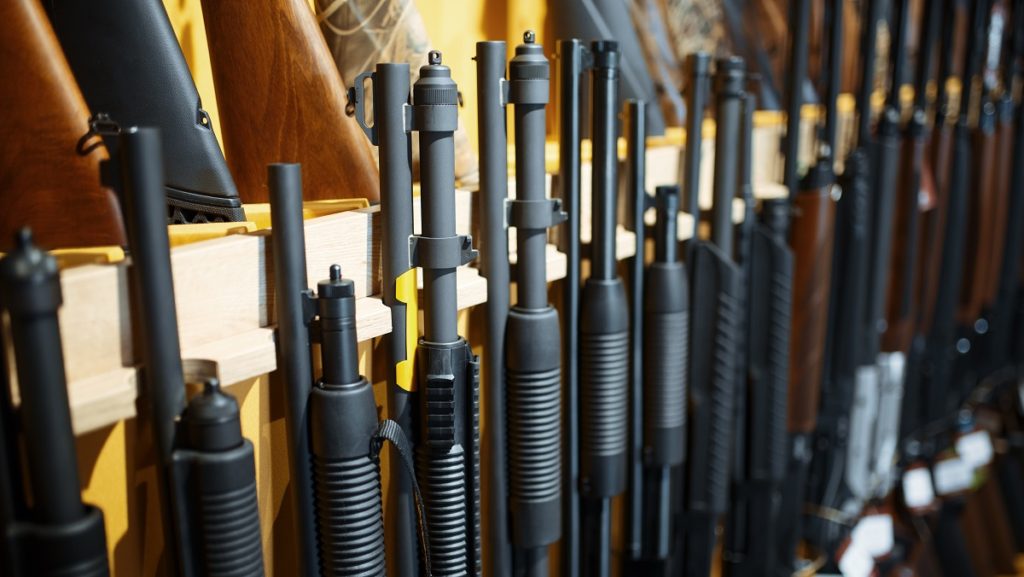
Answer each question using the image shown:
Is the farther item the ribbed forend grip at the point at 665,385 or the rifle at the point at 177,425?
the ribbed forend grip at the point at 665,385

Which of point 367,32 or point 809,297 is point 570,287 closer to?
point 367,32

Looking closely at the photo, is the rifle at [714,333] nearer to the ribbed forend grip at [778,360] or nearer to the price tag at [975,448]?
the ribbed forend grip at [778,360]

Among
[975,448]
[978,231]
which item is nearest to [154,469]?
[978,231]

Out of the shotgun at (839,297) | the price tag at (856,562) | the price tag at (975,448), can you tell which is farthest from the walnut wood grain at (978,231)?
the price tag at (856,562)

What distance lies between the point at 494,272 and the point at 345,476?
0.25 m

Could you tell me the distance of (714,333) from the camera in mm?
1103

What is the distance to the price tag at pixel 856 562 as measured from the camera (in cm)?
147

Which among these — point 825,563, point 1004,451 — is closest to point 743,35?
point 825,563

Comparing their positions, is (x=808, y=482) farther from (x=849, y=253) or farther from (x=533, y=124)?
(x=533, y=124)

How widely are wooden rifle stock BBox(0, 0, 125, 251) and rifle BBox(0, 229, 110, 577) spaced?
0.12 m

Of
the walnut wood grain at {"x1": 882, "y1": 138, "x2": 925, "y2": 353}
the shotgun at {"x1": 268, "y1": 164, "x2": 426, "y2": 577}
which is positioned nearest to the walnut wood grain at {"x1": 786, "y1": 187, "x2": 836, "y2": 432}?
the walnut wood grain at {"x1": 882, "y1": 138, "x2": 925, "y2": 353}

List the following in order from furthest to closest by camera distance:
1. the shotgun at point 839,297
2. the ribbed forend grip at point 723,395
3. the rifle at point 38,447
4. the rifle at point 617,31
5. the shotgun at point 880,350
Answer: the shotgun at point 880,350
the shotgun at point 839,297
the ribbed forend grip at point 723,395
the rifle at point 617,31
the rifle at point 38,447

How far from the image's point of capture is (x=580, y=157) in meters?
0.86

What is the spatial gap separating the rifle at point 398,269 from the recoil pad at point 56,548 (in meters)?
Answer: 0.24
